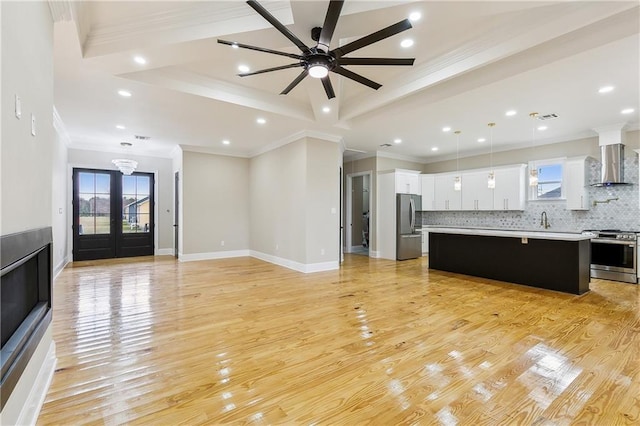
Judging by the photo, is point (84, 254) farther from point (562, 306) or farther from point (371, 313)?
point (562, 306)

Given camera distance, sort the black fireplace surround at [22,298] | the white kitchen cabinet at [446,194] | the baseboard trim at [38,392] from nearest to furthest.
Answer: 1. the black fireplace surround at [22,298]
2. the baseboard trim at [38,392]
3. the white kitchen cabinet at [446,194]

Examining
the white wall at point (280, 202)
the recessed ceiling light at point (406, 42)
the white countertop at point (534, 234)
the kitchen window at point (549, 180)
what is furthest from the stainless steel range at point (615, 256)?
the white wall at point (280, 202)

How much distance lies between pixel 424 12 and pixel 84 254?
9.06 metres

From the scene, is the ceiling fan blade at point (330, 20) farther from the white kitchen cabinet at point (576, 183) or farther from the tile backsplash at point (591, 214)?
the tile backsplash at point (591, 214)

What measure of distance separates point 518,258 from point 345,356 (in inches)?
162

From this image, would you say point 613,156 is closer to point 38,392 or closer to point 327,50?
point 327,50

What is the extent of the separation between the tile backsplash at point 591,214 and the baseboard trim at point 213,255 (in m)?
6.60

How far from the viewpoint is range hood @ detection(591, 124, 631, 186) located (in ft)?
18.6

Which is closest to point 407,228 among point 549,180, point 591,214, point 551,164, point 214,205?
point 549,180

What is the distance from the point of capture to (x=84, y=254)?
7695mm

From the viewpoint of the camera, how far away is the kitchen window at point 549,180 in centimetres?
663

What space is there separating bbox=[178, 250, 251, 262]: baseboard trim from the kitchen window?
7.47 meters

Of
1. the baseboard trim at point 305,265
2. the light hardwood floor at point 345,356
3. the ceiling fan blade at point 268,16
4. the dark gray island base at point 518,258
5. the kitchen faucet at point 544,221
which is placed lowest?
the light hardwood floor at point 345,356

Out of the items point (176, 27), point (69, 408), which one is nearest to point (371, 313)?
point (69, 408)
